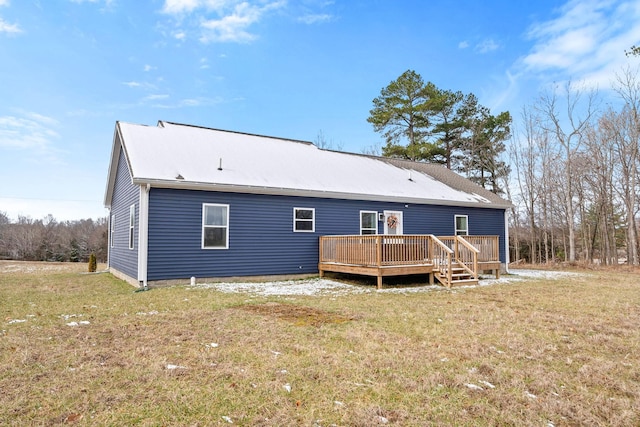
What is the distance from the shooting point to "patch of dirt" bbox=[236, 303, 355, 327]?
569 centimetres

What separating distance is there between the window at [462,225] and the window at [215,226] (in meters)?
9.19

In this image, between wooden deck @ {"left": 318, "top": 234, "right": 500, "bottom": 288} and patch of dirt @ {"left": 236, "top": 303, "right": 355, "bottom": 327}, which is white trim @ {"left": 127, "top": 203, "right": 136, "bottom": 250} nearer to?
wooden deck @ {"left": 318, "top": 234, "right": 500, "bottom": 288}

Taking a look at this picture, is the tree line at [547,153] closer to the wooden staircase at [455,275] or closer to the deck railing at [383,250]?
the wooden staircase at [455,275]

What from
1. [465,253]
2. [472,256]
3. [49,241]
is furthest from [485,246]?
[49,241]

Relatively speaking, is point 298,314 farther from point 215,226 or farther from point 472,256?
point 472,256

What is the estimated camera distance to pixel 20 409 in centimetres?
267

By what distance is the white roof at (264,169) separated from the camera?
1041 centimetres

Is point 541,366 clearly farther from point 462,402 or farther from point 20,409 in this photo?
point 20,409

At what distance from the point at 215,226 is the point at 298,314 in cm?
511

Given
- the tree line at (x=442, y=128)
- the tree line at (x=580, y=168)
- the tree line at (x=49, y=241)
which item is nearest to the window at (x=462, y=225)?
Answer: the tree line at (x=580, y=168)

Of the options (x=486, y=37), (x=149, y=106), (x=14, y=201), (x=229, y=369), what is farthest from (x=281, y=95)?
(x=14, y=201)

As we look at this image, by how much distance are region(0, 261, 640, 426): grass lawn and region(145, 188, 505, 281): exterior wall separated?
306cm

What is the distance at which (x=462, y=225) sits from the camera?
15156 mm

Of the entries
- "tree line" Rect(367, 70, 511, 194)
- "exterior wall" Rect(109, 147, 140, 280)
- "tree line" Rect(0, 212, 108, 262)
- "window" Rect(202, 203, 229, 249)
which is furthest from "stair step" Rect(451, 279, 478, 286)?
"tree line" Rect(0, 212, 108, 262)
